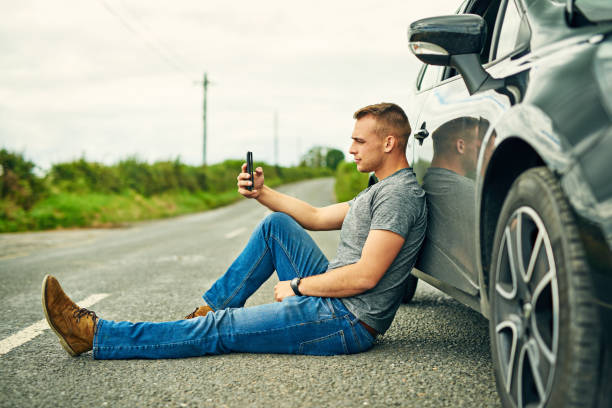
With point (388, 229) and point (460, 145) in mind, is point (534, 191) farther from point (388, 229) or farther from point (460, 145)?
point (388, 229)

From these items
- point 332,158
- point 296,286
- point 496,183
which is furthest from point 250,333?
point 332,158

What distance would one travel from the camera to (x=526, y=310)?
1.66 m

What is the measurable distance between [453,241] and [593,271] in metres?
1.18

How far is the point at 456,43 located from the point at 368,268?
3.59 ft

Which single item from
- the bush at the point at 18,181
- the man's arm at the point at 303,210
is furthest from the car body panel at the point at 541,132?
the bush at the point at 18,181

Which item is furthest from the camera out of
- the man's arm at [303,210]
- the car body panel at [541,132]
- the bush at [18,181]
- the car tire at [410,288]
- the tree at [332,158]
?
the tree at [332,158]

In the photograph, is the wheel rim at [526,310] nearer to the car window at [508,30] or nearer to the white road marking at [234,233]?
the car window at [508,30]

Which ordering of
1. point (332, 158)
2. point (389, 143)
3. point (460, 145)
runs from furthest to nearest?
1. point (332, 158)
2. point (389, 143)
3. point (460, 145)

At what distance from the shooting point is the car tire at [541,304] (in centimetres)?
135

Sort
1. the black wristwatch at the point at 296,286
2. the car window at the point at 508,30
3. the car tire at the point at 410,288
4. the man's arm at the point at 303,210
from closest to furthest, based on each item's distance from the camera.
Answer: the car window at the point at 508,30
the black wristwatch at the point at 296,286
the man's arm at the point at 303,210
the car tire at the point at 410,288

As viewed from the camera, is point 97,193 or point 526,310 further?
point 97,193

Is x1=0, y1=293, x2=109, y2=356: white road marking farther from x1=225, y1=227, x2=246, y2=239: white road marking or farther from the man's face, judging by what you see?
x1=225, y1=227, x2=246, y2=239: white road marking

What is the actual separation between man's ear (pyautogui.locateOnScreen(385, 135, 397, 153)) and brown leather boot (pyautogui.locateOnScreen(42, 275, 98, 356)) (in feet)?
5.71

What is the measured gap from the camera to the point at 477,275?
2.27 meters
